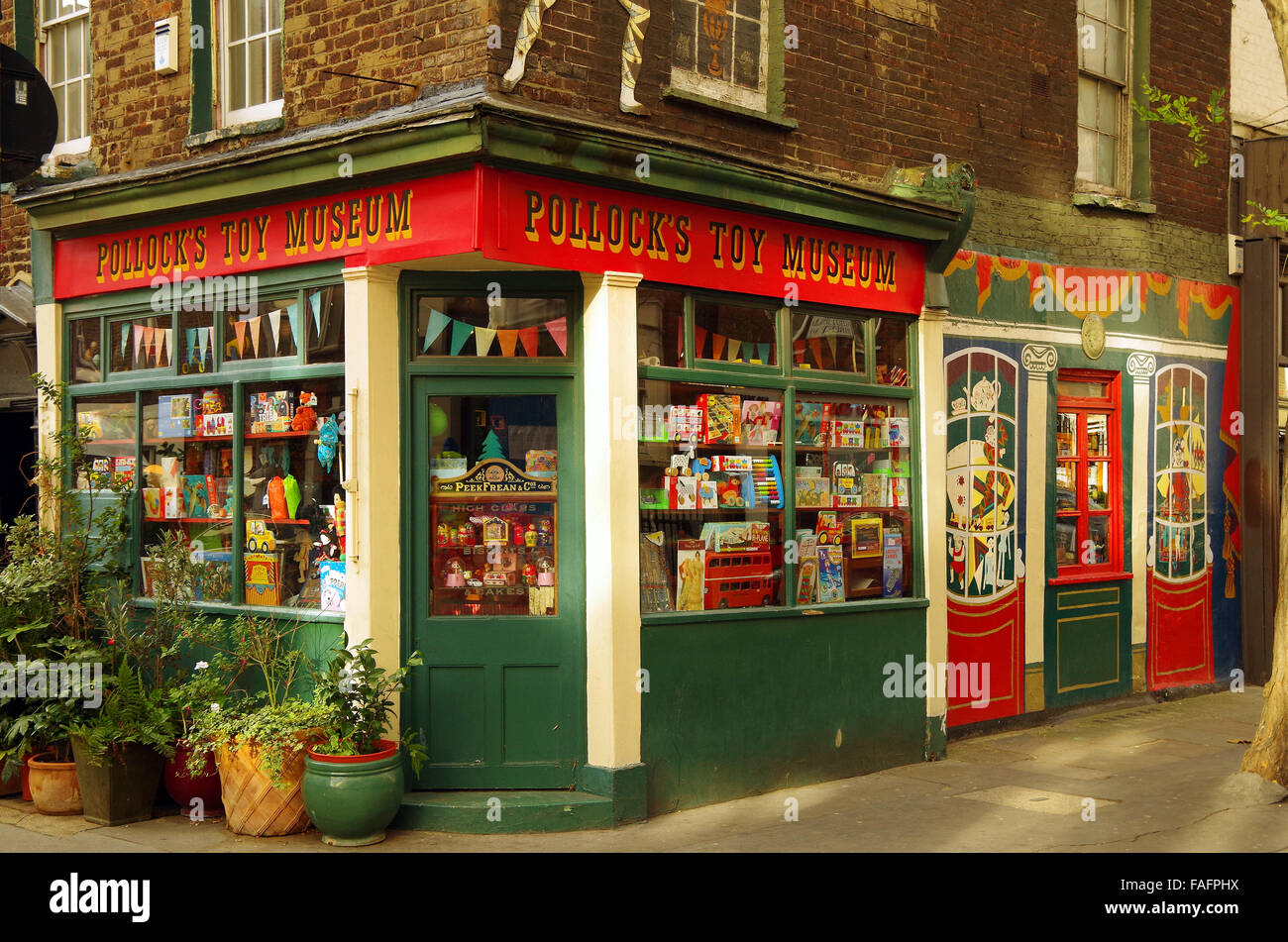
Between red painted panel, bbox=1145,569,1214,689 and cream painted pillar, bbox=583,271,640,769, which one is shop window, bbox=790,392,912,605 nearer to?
cream painted pillar, bbox=583,271,640,769

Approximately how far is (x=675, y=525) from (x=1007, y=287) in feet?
13.9

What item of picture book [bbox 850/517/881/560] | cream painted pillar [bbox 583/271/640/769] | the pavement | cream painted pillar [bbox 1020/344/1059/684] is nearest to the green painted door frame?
cream painted pillar [bbox 583/271/640/769]

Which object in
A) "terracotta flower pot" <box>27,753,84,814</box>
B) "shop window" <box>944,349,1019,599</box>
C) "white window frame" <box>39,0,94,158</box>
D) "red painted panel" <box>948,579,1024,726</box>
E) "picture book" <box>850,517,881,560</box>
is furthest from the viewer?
"shop window" <box>944,349,1019,599</box>

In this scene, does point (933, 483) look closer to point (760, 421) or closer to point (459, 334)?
point (760, 421)

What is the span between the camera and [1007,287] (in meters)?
10.7

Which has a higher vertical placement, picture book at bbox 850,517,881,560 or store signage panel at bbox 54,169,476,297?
store signage panel at bbox 54,169,476,297

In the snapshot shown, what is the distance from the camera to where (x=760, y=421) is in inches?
338

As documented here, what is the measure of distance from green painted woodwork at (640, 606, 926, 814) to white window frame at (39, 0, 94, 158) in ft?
19.1


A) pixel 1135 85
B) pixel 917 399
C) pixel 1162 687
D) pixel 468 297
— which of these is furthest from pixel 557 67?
pixel 1162 687

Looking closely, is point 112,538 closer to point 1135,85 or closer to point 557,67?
point 557,67

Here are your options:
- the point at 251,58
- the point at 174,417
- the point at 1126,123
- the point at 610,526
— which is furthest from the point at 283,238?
the point at 1126,123

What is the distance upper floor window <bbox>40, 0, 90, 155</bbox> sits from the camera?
32.0 feet

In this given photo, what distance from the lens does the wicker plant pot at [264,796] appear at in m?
7.09

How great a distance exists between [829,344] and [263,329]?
3808mm
